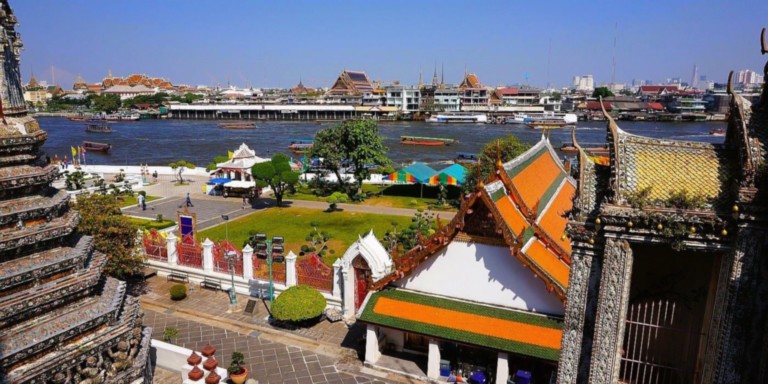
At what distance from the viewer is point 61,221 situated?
10.0 m

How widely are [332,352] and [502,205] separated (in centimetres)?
675

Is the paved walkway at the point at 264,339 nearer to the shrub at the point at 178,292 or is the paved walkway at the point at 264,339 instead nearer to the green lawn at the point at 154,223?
the shrub at the point at 178,292

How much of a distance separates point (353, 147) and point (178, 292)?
827 inches

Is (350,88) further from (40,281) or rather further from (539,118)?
(40,281)

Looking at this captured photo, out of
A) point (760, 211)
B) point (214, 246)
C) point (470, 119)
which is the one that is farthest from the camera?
point (470, 119)

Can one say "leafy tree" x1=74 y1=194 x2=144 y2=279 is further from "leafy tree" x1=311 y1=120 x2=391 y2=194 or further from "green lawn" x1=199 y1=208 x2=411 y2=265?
"leafy tree" x1=311 y1=120 x2=391 y2=194

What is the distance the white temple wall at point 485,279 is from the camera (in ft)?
40.5

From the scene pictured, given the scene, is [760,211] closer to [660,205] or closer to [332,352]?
[660,205]

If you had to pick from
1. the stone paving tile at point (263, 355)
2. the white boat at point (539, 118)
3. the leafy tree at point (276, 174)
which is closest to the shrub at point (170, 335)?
the stone paving tile at point (263, 355)

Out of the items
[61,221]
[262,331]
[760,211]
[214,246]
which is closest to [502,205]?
[760,211]

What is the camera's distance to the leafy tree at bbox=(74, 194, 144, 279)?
57.8ft

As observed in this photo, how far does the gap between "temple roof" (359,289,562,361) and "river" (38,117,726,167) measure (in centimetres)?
4347

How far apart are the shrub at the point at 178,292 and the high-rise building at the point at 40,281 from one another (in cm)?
824

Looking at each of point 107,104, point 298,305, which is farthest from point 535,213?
point 107,104
